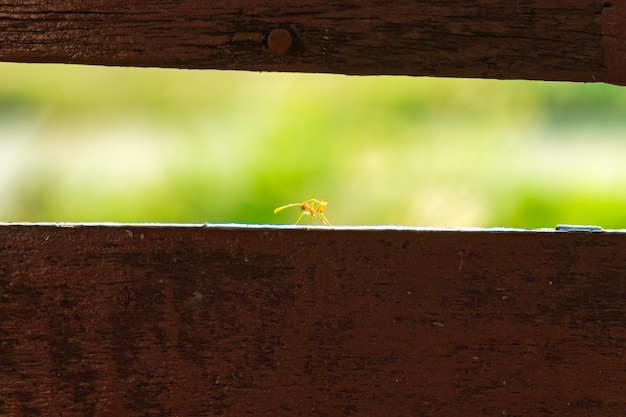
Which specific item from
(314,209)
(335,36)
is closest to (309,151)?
(314,209)

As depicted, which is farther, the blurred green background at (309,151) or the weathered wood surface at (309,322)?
the blurred green background at (309,151)

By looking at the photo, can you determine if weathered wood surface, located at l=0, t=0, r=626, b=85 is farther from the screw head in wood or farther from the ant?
the ant

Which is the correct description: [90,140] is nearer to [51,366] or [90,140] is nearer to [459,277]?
[51,366]

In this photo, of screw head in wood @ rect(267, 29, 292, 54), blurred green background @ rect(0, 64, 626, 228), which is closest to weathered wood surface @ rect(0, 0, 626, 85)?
screw head in wood @ rect(267, 29, 292, 54)

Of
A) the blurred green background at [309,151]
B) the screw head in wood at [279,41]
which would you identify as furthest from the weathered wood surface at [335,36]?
the blurred green background at [309,151]

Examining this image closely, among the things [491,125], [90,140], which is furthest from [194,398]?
[491,125]

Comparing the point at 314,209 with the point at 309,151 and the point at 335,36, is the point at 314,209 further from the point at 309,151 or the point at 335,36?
the point at 335,36

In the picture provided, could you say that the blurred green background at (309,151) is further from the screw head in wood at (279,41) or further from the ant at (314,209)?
the screw head in wood at (279,41)
